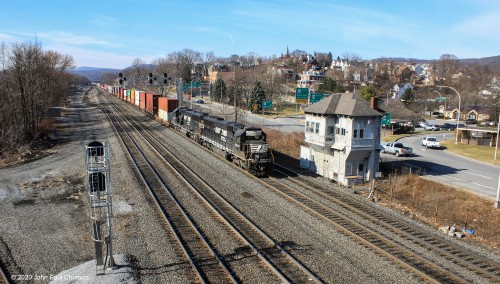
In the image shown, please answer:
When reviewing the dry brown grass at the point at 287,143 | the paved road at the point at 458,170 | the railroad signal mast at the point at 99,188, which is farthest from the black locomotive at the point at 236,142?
the paved road at the point at 458,170

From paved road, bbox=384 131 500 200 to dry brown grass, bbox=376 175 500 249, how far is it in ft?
7.46

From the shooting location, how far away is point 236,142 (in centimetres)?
2841

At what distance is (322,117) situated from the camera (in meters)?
28.0

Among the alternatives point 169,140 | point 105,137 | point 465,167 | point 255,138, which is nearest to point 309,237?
point 255,138

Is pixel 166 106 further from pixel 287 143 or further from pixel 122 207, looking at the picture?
pixel 122 207

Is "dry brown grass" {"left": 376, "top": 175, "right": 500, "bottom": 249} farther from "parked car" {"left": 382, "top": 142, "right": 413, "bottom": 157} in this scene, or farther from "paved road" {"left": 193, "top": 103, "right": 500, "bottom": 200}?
"parked car" {"left": 382, "top": 142, "right": 413, "bottom": 157}

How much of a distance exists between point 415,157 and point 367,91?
3914 centimetres

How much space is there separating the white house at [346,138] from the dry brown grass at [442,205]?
7.26ft

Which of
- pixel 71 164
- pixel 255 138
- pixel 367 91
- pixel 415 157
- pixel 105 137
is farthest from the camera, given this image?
pixel 367 91

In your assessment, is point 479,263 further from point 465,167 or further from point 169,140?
point 169,140

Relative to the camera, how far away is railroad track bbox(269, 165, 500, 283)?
44.8ft

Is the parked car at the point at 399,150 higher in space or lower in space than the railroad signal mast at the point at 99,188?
lower

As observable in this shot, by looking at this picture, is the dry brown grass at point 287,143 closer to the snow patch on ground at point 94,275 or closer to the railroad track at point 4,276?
the snow patch on ground at point 94,275

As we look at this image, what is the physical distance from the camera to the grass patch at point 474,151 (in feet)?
131
